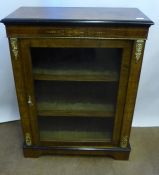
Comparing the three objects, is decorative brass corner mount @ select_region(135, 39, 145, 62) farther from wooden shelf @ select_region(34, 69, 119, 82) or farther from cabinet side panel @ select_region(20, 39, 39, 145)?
cabinet side panel @ select_region(20, 39, 39, 145)

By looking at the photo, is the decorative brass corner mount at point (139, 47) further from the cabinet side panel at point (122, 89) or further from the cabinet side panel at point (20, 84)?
the cabinet side panel at point (20, 84)

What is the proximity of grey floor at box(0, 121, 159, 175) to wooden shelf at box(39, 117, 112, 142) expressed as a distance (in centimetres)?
13

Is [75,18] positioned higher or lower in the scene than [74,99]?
higher

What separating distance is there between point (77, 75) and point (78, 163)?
0.49 m

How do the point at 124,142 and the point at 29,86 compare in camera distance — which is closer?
the point at 29,86

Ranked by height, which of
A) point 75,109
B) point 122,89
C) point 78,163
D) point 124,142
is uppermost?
point 122,89

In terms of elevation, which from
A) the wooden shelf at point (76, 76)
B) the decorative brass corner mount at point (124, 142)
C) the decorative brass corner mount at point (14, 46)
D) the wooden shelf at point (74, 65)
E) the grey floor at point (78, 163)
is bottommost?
the grey floor at point (78, 163)

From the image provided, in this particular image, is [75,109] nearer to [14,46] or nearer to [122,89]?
[122,89]

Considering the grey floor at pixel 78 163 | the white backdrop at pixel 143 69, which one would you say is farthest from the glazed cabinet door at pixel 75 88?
the white backdrop at pixel 143 69

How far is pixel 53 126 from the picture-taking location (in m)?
1.20

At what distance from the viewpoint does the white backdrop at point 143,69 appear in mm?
1143

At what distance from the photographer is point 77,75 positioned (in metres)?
1.00

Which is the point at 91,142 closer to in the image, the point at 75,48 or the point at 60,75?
the point at 60,75

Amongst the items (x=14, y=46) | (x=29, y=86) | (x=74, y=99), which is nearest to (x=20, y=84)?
(x=29, y=86)
